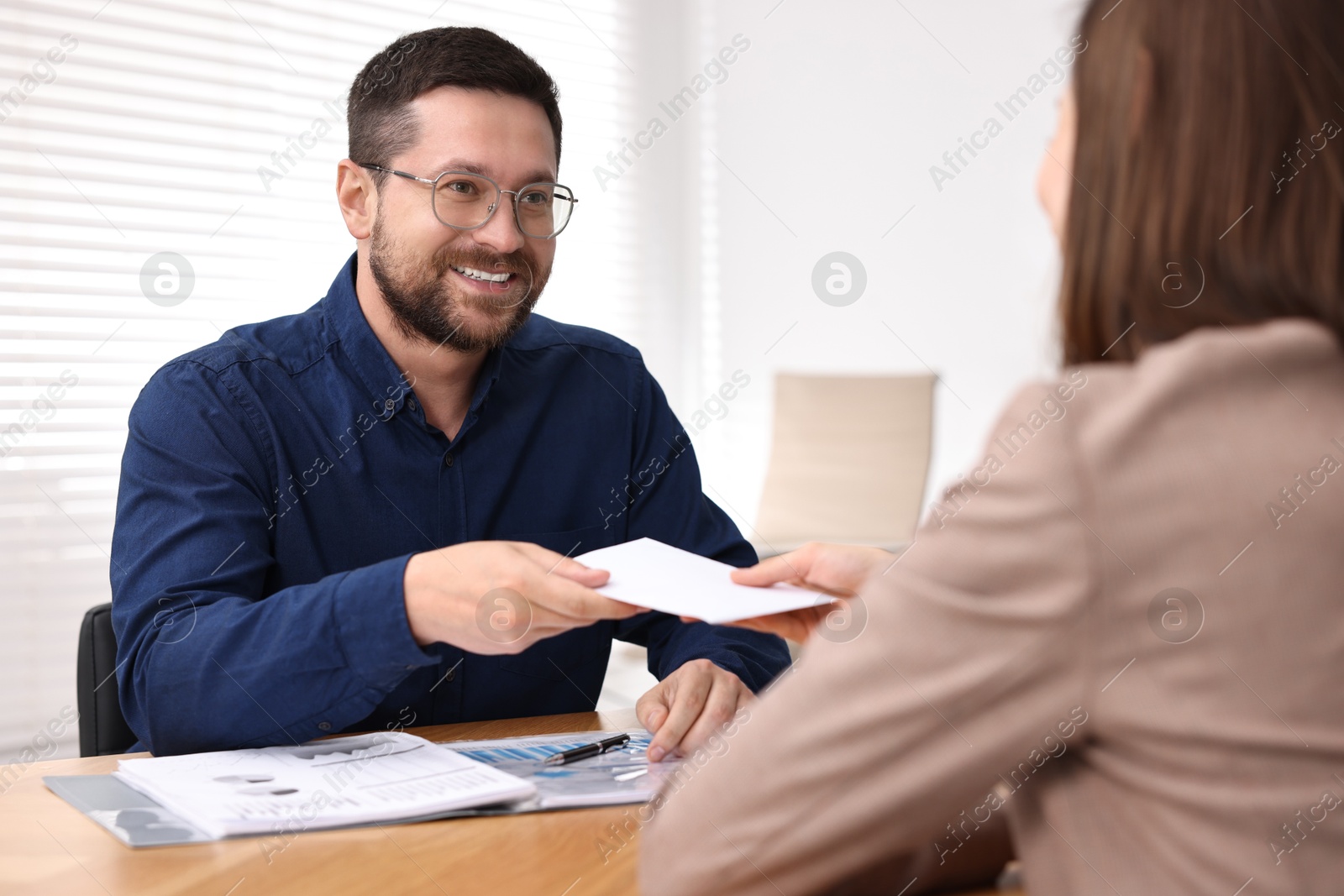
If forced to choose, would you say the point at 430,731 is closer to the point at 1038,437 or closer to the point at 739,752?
the point at 739,752

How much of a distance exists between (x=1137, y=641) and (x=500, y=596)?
2.18 feet

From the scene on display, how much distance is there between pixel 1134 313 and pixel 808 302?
4.74m

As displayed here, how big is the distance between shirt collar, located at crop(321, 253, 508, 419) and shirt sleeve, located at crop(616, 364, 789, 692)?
0.97 feet

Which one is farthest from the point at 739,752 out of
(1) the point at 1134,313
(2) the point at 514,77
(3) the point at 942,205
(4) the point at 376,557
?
(3) the point at 942,205

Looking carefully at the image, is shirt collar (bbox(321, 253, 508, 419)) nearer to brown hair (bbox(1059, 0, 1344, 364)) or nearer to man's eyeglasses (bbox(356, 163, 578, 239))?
→ man's eyeglasses (bbox(356, 163, 578, 239))

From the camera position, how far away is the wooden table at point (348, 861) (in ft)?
2.64

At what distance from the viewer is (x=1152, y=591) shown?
0.56 metres

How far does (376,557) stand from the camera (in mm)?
1587

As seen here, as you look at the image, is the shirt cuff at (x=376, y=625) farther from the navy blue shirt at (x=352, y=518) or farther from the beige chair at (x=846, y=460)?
the beige chair at (x=846, y=460)

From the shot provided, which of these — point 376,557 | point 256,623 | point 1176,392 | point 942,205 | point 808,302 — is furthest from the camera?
point 808,302

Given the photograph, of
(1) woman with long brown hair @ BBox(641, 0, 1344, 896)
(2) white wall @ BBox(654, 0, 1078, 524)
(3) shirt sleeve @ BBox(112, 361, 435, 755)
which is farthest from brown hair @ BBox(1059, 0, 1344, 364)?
(2) white wall @ BBox(654, 0, 1078, 524)

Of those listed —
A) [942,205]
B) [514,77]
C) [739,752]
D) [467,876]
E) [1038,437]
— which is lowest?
[467,876]


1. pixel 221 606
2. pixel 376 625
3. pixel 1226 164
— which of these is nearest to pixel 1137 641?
pixel 1226 164

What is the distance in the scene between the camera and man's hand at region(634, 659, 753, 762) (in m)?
1.16
